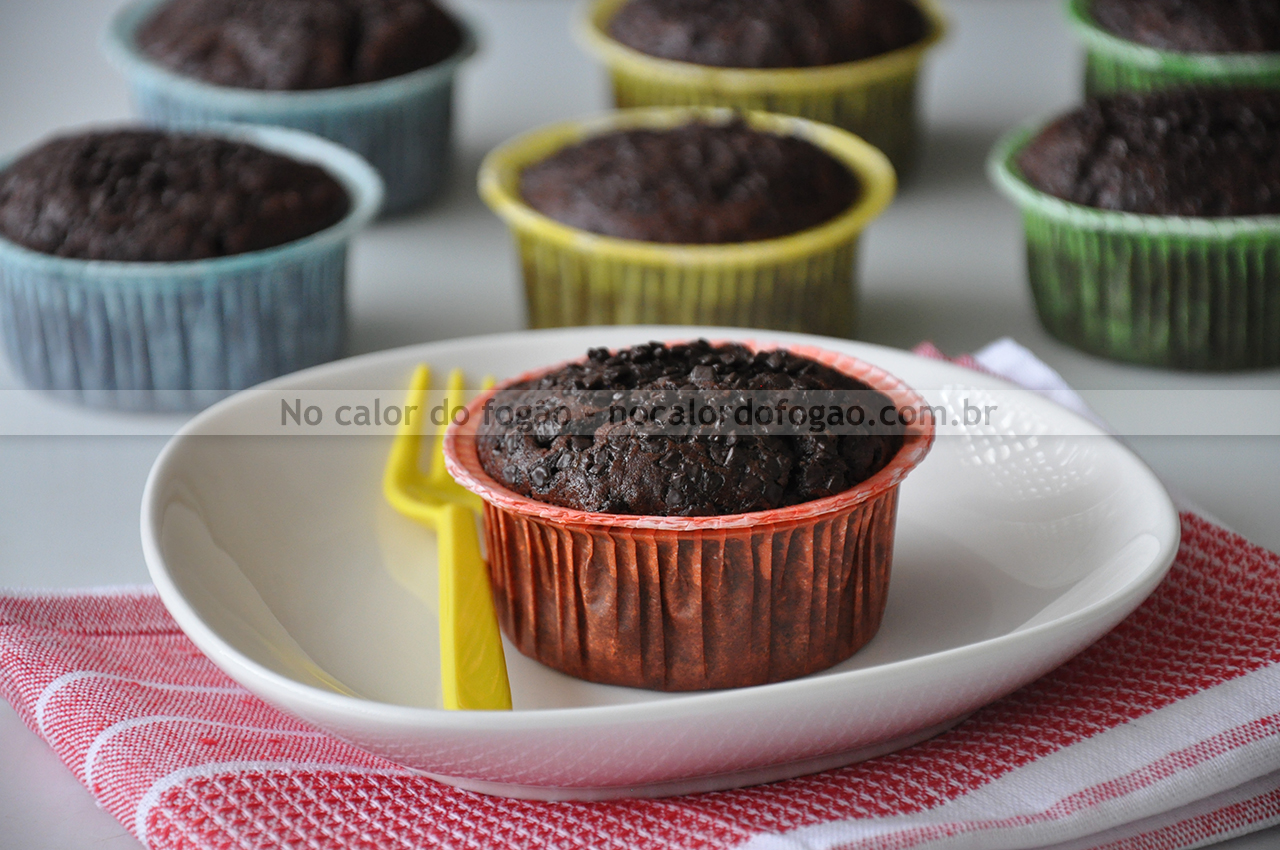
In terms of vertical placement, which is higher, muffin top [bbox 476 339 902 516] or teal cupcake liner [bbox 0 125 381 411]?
muffin top [bbox 476 339 902 516]

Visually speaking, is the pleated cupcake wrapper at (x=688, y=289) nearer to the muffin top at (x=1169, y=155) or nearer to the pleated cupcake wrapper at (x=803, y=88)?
the muffin top at (x=1169, y=155)

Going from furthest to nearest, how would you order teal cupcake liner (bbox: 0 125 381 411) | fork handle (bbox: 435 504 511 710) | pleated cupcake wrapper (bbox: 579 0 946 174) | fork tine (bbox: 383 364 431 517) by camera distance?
pleated cupcake wrapper (bbox: 579 0 946 174)
teal cupcake liner (bbox: 0 125 381 411)
fork tine (bbox: 383 364 431 517)
fork handle (bbox: 435 504 511 710)

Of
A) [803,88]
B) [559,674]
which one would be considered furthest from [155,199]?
[803,88]

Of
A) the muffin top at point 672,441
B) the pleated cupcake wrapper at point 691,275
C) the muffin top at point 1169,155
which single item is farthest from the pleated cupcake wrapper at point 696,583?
the muffin top at point 1169,155

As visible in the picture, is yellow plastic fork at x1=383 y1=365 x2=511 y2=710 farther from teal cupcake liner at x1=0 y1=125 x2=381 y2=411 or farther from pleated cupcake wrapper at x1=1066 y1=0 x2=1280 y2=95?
pleated cupcake wrapper at x1=1066 y1=0 x2=1280 y2=95

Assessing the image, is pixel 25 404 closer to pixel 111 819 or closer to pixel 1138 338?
pixel 111 819

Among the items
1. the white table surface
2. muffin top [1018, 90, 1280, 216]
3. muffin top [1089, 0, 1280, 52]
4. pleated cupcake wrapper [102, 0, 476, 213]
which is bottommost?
the white table surface

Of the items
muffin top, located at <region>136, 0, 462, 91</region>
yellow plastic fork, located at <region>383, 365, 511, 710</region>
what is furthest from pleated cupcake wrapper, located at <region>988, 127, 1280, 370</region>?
muffin top, located at <region>136, 0, 462, 91</region>

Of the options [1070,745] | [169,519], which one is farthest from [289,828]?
[1070,745]
